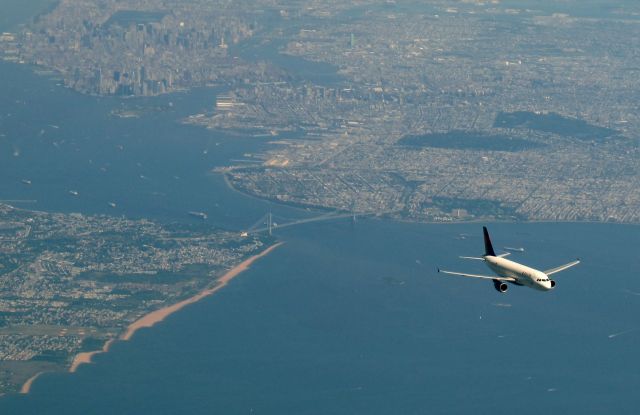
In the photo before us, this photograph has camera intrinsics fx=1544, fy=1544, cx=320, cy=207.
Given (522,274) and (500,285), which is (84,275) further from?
(522,274)

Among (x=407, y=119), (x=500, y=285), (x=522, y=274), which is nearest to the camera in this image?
(x=522, y=274)

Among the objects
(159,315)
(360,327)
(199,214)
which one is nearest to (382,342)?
(360,327)

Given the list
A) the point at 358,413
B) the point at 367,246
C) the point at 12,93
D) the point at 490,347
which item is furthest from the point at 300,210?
the point at 12,93

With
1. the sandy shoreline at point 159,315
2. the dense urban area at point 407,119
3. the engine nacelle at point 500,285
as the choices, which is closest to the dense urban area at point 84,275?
the sandy shoreline at point 159,315

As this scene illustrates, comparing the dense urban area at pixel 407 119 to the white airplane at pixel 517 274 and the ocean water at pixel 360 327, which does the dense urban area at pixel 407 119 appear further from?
the white airplane at pixel 517 274

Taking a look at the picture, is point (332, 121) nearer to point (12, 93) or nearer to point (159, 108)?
point (159, 108)

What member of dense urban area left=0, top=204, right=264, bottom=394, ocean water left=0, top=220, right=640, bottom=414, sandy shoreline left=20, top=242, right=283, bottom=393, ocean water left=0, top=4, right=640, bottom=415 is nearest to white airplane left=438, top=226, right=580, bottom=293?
ocean water left=0, top=4, right=640, bottom=415

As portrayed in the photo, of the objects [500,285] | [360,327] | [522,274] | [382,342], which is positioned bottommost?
[360,327]
